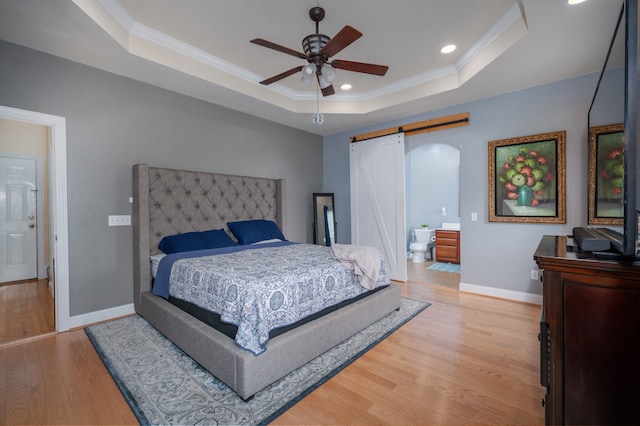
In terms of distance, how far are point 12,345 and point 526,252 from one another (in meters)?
5.27

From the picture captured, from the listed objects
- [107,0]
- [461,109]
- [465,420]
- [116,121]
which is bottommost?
[465,420]

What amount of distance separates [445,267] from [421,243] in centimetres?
77

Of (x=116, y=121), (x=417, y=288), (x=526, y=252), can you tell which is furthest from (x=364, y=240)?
(x=116, y=121)

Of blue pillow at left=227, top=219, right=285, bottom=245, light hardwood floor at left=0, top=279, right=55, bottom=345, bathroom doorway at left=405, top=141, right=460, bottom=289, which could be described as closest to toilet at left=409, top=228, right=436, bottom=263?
bathroom doorway at left=405, top=141, right=460, bottom=289

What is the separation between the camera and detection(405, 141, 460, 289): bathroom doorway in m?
6.11

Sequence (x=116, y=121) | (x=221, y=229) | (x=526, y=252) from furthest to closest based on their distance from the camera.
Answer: (x=221, y=229) < (x=526, y=252) < (x=116, y=121)

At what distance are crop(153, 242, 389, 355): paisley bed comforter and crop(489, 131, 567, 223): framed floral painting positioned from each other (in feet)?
6.32

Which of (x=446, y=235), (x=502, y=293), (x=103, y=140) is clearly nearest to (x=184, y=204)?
(x=103, y=140)

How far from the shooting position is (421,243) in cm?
603

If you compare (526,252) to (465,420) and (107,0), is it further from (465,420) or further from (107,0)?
(107,0)

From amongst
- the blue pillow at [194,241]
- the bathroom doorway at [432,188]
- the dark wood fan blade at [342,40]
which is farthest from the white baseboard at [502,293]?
the dark wood fan blade at [342,40]

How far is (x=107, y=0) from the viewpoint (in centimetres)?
227

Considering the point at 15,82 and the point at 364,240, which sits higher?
the point at 15,82

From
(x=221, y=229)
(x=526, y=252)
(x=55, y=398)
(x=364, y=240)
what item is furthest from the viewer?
(x=364, y=240)
